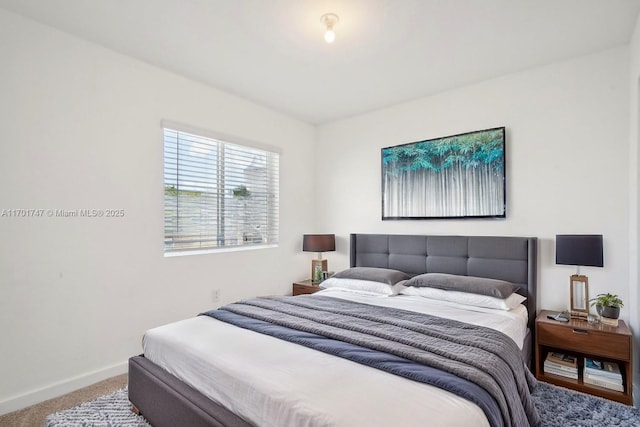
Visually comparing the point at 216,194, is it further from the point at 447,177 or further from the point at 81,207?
the point at 447,177

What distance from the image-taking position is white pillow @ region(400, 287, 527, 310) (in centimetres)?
249

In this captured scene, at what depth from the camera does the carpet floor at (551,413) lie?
196cm

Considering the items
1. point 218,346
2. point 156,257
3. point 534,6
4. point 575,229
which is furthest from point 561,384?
point 156,257

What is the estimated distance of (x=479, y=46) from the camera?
249cm

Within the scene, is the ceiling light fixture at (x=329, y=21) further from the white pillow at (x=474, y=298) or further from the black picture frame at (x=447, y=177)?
the white pillow at (x=474, y=298)

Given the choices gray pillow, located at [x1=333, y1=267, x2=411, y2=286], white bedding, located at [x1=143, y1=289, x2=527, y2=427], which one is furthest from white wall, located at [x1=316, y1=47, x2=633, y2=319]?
white bedding, located at [x1=143, y1=289, x2=527, y2=427]

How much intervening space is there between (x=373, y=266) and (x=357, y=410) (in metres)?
2.60

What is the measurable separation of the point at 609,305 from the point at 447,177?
1.61m

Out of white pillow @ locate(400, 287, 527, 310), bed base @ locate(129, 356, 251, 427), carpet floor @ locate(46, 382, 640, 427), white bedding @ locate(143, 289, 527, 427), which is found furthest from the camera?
white pillow @ locate(400, 287, 527, 310)

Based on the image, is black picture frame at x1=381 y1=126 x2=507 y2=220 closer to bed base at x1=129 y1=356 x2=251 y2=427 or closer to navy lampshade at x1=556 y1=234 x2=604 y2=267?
navy lampshade at x1=556 y1=234 x2=604 y2=267

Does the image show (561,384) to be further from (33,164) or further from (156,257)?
(33,164)

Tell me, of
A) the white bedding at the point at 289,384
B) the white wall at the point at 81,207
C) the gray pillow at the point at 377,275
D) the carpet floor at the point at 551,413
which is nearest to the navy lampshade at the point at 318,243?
the gray pillow at the point at 377,275

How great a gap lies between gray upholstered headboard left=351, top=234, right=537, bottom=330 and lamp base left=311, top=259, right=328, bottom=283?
41cm

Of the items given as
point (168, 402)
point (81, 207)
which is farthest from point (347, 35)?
point (168, 402)
